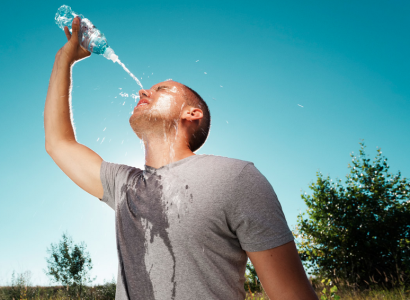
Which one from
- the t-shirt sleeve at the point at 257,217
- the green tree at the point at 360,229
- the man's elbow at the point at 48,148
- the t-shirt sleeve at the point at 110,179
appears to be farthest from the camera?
the green tree at the point at 360,229

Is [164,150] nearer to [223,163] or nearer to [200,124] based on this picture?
[200,124]

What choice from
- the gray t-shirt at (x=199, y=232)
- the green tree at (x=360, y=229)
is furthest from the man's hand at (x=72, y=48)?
the green tree at (x=360, y=229)

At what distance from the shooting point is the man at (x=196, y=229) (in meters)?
1.27

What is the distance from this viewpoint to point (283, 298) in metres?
1.23

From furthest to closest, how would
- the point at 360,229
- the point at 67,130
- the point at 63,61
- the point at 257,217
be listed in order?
the point at 360,229 < the point at 63,61 < the point at 67,130 < the point at 257,217

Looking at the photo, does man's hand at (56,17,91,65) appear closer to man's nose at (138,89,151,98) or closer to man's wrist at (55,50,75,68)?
man's wrist at (55,50,75,68)

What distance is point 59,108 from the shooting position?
2127 mm

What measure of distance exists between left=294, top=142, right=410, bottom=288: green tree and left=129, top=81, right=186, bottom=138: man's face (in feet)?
49.4

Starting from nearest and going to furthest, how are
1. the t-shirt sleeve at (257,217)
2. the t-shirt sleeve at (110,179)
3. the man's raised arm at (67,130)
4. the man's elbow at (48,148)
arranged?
1. the t-shirt sleeve at (257,217)
2. the t-shirt sleeve at (110,179)
3. the man's raised arm at (67,130)
4. the man's elbow at (48,148)

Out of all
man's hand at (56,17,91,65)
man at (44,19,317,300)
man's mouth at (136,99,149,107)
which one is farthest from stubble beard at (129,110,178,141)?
man's hand at (56,17,91,65)

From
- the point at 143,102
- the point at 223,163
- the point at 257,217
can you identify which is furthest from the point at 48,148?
the point at 257,217

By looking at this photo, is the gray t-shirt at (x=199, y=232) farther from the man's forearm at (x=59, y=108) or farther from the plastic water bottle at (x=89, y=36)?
the plastic water bottle at (x=89, y=36)

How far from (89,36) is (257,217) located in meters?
2.38

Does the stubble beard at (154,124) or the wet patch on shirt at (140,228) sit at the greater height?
the stubble beard at (154,124)
